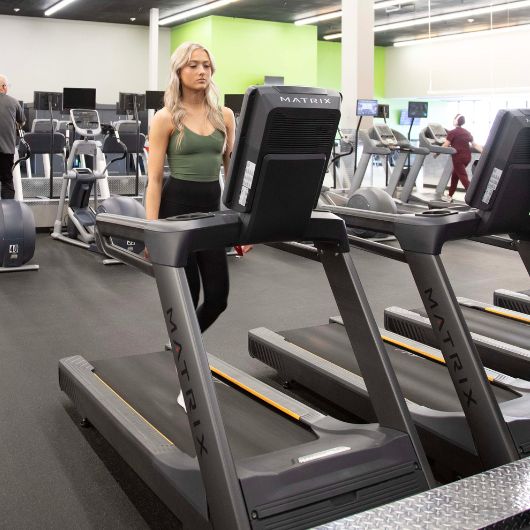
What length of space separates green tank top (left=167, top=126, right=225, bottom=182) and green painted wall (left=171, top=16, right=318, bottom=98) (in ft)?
44.1

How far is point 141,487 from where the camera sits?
7.98ft

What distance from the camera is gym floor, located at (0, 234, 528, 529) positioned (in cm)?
235

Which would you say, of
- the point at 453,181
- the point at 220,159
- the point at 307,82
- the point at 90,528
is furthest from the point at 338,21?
the point at 90,528

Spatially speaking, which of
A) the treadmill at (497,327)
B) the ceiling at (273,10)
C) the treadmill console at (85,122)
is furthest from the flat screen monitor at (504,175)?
the ceiling at (273,10)

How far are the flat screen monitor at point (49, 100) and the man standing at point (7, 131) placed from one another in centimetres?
204

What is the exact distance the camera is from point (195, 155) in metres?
2.71

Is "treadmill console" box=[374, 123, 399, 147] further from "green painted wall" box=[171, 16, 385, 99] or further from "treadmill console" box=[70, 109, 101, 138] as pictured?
"green painted wall" box=[171, 16, 385, 99]

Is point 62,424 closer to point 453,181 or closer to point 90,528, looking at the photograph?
point 90,528

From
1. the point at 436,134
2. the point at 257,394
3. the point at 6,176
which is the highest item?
the point at 436,134

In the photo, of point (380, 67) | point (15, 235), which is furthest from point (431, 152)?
point (380, 67)

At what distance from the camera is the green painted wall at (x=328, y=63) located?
65.9 ft

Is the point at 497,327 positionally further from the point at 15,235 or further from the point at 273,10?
the point at 273,10

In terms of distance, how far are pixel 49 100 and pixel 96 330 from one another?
219 inches

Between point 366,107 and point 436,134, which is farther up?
point 366,107
